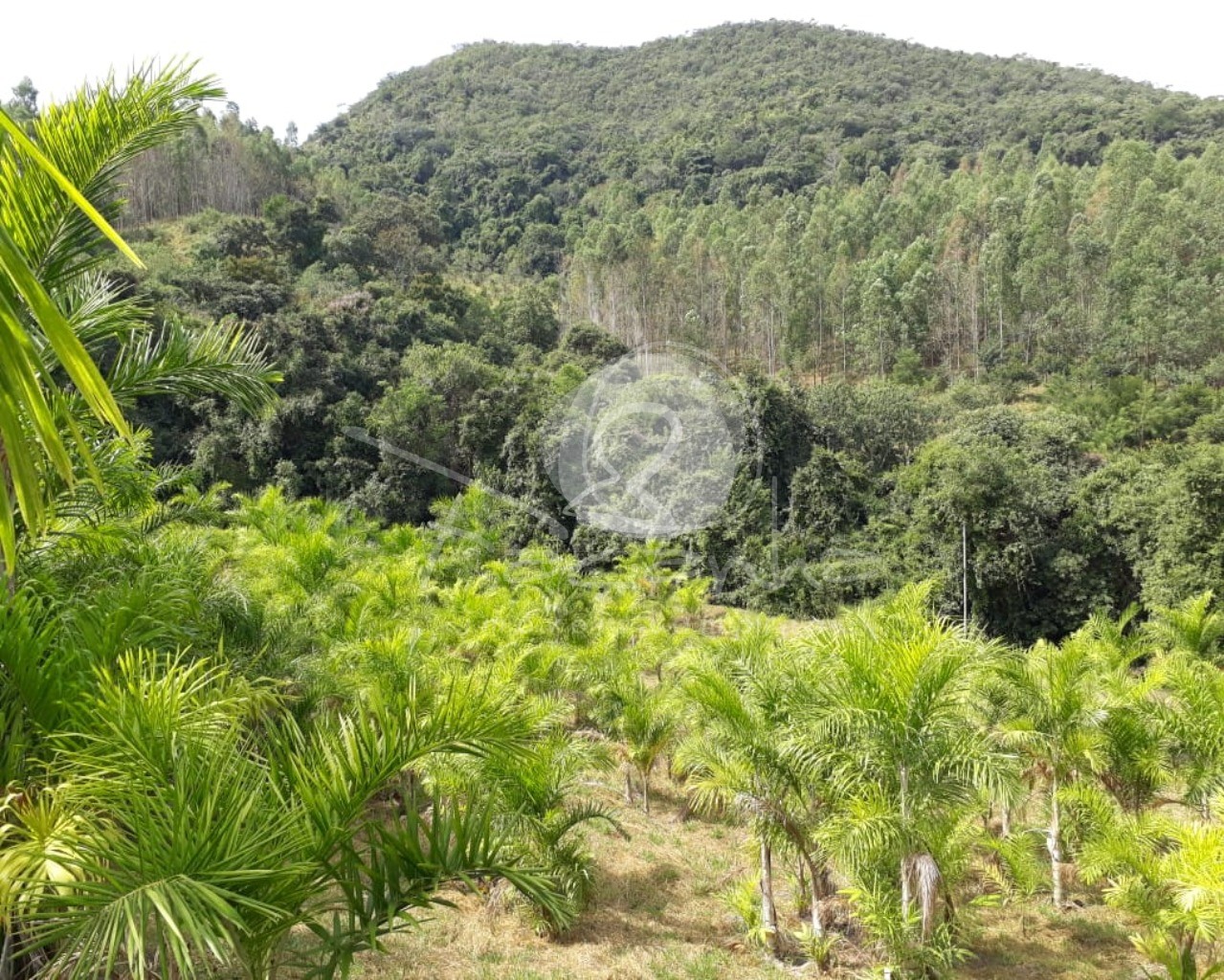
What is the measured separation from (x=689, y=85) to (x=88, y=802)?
362 feet

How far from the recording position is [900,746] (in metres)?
4.65

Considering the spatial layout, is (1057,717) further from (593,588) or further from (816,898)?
(593,588)

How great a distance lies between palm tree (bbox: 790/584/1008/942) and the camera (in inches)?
178

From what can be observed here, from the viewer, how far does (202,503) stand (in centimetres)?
1232

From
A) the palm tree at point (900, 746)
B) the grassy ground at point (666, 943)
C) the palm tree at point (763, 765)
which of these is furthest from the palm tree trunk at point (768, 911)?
the palm tree at point (900, 746)

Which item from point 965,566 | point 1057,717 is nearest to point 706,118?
point 965,566

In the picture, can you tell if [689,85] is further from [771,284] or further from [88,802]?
[88,802]

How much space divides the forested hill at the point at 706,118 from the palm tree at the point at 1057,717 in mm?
52579

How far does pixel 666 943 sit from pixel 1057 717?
154 inches

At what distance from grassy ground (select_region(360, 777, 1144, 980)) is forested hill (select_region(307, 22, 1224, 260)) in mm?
52372

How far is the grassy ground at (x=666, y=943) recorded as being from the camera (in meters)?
5.86

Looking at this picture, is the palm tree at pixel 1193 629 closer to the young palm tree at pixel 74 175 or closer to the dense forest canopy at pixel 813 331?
the dense forest canopy at pixel 813 331

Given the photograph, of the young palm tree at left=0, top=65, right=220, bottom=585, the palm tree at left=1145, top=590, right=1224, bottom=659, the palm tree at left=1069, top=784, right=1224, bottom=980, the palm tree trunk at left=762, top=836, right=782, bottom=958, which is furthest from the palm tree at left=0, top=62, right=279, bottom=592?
the palm tree at left=1145, top=590, right=1224, bottom=659

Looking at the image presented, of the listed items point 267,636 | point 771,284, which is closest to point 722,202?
point 771,284
